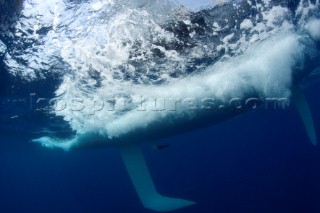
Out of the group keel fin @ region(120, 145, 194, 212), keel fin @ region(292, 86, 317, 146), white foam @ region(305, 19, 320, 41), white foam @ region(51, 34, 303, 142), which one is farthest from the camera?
keel fin @ region(292, 86, 317, 146)

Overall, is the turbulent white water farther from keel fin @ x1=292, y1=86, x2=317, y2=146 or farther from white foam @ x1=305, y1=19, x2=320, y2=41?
keel fin @ x1=292, y1=86, x2=317, y2=146

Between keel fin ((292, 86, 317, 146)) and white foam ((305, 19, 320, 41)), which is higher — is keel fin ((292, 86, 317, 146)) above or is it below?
below

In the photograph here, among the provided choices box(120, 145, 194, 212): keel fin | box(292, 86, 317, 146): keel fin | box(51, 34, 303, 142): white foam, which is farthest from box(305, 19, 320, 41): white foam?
box(120, 145, 194, 212): keel fin

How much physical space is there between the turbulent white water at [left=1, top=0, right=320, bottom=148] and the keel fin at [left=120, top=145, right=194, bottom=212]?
1.09 meters

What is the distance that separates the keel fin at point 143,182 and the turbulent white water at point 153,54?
109 centimetres

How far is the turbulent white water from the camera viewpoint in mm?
6949

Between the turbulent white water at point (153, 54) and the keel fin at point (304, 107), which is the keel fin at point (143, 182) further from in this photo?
the keel fin at point (304, 107)

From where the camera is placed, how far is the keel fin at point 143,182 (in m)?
10.9

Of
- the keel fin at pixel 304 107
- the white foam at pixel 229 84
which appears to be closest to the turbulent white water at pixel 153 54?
the white foam at pixel 229 84

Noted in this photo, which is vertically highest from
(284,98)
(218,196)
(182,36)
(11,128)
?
(182,36)

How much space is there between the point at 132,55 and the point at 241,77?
15.1 ft

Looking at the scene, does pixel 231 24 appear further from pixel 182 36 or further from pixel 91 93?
pixel 91 93

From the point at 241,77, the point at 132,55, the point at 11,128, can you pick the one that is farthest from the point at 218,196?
the point at 132,55

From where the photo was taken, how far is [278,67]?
1048 centimetres
